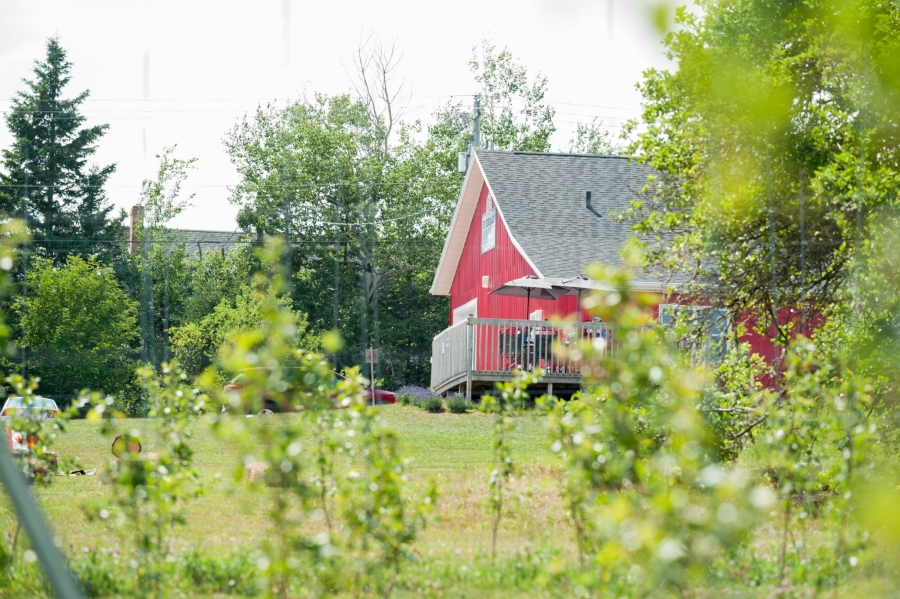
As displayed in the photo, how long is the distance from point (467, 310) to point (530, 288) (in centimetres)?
876

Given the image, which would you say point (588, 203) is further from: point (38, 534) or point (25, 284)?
point (38, 534)

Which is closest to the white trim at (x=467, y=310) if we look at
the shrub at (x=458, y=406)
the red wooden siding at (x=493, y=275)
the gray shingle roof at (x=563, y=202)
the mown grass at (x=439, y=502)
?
the red wooden siding at (x=493, y=275)

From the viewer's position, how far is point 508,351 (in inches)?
745

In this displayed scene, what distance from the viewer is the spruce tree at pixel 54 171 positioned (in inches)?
1398

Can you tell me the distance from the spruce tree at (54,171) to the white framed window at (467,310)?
1442 centimetres

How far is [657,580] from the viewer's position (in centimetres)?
292

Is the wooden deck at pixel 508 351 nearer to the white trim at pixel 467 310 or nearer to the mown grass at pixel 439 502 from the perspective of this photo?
the mown grass at pixel 439 502

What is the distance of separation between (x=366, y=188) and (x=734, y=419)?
94.4ft

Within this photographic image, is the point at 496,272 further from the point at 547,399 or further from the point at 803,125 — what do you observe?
the point at 547,399

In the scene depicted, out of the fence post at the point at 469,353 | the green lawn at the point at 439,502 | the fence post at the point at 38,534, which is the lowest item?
the green lawn at the point at 439,502

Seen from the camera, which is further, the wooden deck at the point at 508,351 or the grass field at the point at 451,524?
the wooden deck at the point at 508,351

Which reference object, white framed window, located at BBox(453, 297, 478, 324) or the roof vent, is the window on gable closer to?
the roof vent

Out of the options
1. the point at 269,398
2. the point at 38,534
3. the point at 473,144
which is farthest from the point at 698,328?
the point at 473,144

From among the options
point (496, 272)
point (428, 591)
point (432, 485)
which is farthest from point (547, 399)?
point (496, 272)
